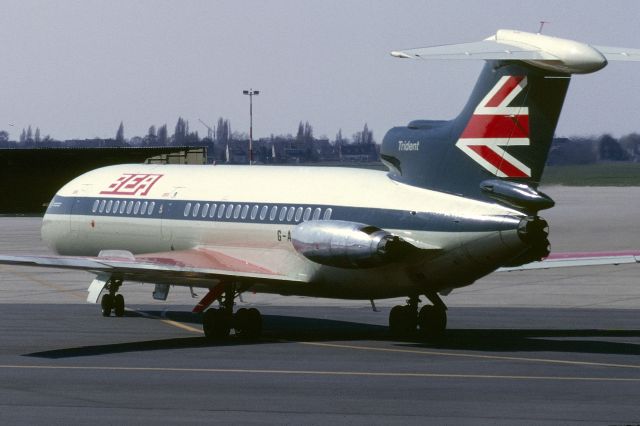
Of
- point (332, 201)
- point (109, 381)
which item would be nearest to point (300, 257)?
point (332, 201)

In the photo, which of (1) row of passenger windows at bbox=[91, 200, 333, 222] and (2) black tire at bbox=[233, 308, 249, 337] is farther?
(2) black tire at bbox=[233, 308, 249, 337]

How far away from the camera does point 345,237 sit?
28.9m

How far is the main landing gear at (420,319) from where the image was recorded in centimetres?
3123

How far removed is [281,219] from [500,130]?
6.34m

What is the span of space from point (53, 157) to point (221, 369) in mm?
77630

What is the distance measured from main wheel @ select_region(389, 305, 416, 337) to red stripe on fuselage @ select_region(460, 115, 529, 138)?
5.04 m

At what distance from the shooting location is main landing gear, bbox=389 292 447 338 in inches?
1230

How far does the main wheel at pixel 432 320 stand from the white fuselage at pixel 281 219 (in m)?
1.53

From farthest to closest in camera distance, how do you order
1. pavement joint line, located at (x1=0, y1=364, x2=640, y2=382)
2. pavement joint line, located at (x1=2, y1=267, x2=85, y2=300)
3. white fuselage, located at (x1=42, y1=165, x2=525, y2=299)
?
pavement joint line, located at (x1=2, y1=267, x2=85, y2=300) < white fuselage, located at (x1=42, y1=165, x2=525, y2=299) < pavement joint line, located at (x1=0, y1=364, x2=640, y2=382)

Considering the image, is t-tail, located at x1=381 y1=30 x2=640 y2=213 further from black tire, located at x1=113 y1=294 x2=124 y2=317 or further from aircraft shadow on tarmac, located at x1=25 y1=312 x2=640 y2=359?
black tire, located at x1=113 y1=294 x2=124 y2=317

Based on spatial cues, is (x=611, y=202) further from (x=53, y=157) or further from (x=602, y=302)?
(x=602, y=302)

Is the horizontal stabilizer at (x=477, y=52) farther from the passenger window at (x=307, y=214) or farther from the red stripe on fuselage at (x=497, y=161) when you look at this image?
the passenger window at (x=307, y=214)

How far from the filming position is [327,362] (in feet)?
89.0

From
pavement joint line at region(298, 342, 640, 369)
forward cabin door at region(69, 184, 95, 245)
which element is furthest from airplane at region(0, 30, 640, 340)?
pavement joint line at region(298, 342, 640, 369)
